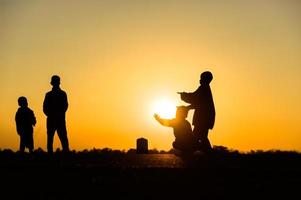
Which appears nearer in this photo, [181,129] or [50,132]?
[181,129]

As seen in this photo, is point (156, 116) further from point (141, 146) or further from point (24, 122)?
point (141, 146)

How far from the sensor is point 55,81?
67.6ft

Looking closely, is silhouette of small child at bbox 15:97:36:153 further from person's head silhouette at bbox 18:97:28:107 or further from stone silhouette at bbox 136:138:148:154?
stone silhouette at bbox 136:138:148:154

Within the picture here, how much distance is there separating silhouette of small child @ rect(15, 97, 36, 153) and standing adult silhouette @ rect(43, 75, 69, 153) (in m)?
3.54

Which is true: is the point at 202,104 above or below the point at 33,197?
above

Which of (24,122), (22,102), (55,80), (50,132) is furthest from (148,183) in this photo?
(24,122)

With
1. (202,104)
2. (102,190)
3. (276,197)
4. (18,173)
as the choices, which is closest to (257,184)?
(276,197)

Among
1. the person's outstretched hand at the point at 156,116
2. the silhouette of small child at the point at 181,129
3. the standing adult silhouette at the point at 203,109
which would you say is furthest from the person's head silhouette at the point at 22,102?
the standing adult silhouette at the point at 203,109

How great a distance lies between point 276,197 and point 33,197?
303 centimetres

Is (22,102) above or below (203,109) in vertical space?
above

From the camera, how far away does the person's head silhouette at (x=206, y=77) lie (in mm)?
20389

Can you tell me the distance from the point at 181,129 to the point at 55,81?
4112 mm

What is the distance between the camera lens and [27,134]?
25250mm

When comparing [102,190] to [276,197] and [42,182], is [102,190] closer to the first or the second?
[42,182]
